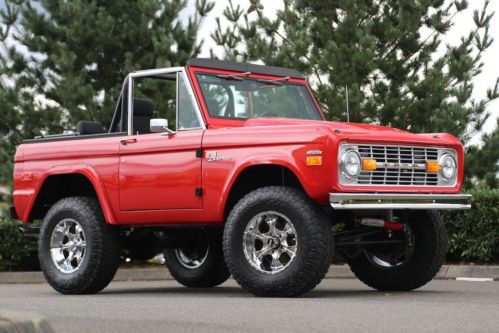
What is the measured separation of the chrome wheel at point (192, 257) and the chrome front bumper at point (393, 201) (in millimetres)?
3395

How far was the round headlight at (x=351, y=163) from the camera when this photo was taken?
10766 mm

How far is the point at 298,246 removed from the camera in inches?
421

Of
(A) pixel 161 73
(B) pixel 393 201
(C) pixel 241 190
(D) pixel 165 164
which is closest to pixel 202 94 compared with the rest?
(A) pixel 161 73

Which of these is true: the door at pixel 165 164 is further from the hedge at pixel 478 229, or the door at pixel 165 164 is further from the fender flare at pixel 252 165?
the hedge at pixel 478 229

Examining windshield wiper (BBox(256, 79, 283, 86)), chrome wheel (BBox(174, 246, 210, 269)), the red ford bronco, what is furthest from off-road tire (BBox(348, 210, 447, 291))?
chrome wheel (BBox(174, 246, 210, 269))

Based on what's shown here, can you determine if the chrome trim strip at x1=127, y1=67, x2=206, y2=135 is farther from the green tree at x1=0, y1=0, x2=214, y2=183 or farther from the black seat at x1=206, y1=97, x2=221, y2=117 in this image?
the green tree at x1=0, y1=0, x2=214, y2=183

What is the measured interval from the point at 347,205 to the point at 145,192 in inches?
101

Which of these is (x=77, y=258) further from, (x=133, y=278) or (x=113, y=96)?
(x=113, y=96)

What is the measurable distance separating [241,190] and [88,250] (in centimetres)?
199

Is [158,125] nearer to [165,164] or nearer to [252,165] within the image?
[165,164]

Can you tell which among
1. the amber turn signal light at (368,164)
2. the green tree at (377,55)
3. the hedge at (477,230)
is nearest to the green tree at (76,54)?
the green tree at (377,55)

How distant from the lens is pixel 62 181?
13.5 metres

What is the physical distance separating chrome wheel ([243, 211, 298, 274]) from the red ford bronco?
12 mm

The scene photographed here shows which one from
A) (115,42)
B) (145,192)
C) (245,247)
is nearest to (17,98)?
(115,42)
